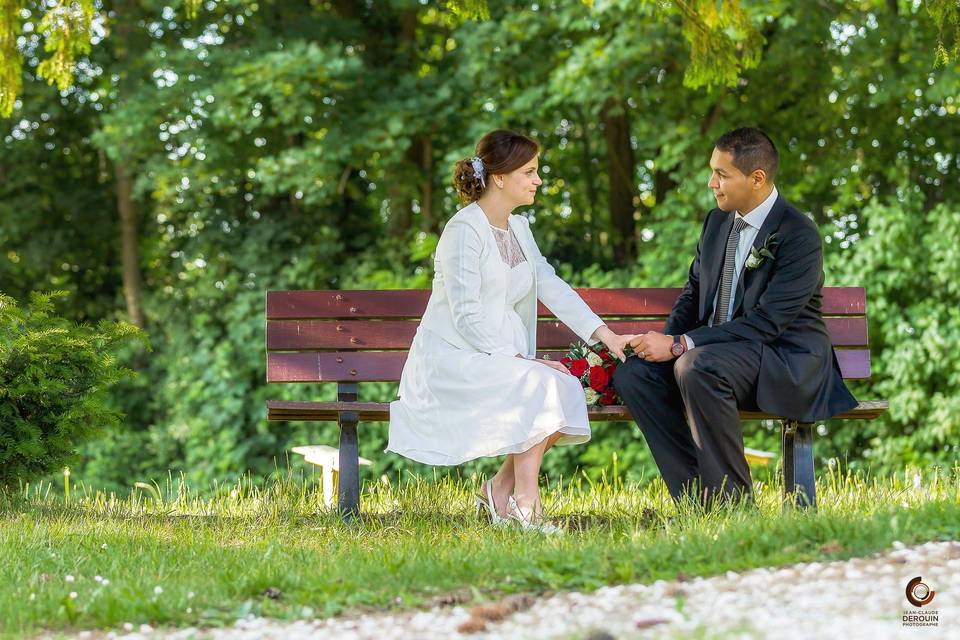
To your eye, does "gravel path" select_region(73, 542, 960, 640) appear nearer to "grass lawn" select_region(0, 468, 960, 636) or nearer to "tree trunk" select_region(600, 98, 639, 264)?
"grass lawn" select_region(0, 468, 960, 636)

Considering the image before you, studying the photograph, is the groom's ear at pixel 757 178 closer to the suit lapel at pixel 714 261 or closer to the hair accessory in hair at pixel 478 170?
the suit lapel at pixel 714 261

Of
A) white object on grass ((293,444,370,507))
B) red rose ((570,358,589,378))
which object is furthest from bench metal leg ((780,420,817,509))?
white object on grass ((293,444,370,507))

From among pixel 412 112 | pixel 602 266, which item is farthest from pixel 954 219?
pixel 412 112

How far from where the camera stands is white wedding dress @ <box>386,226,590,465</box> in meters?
4.91

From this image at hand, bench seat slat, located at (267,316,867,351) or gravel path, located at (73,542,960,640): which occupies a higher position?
bench seat slat, located at (267,316,867,351)

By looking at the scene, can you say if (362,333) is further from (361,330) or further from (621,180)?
(621,180)

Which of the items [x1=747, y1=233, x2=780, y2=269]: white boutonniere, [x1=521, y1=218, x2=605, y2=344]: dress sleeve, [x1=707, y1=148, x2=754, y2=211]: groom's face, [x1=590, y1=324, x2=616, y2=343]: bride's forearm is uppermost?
[x1=707, y1=148, x2=754, y2=211]: groom's face

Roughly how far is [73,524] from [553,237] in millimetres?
6353

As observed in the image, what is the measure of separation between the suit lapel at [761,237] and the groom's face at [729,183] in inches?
4.8

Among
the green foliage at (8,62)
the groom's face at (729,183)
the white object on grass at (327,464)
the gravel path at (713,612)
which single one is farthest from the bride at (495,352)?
the green foliage at (8,62)

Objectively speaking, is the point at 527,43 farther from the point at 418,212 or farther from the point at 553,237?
the point at 418,212

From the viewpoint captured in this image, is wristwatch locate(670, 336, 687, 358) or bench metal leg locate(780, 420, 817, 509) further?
bench metal leg locate(780, 420, 817, 509)

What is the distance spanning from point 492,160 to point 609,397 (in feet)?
3.83

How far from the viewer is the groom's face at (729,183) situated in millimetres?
5219
